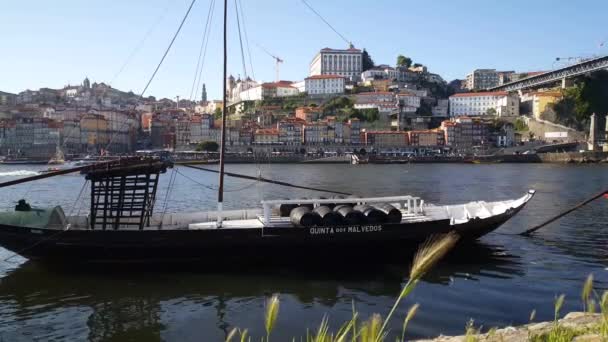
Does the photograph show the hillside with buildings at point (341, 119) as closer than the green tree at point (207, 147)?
No

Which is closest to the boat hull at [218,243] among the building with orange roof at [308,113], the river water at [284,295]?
the river water at [284,295]

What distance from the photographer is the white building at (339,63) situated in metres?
164

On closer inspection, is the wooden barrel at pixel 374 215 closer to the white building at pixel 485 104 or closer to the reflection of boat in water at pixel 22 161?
the reflection of boat in water at pixel 22 161

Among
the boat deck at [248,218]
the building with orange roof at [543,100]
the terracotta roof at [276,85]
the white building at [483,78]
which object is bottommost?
the boat deck at [248,218]

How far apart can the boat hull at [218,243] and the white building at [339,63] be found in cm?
15298

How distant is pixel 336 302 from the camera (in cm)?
1098

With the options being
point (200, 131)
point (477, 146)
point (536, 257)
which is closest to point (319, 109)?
point (200, 131)

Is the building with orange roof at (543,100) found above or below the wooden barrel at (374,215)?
above

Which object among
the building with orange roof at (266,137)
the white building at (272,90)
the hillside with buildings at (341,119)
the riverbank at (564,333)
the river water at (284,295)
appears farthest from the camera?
the white building at (272,90)

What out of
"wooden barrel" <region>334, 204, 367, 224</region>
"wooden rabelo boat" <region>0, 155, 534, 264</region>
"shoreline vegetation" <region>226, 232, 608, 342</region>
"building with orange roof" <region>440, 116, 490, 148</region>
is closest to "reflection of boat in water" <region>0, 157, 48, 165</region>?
"building with orange roof" <region>440, 116, 490, 148</region>

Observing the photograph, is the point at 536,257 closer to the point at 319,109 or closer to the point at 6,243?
the point at 6,243

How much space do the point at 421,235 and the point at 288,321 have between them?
546 centimetres

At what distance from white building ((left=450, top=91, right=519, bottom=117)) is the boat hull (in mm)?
135006

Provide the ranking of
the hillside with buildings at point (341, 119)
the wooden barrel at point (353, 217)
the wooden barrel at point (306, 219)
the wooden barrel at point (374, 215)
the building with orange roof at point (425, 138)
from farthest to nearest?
the building with orange roof at point (425, 138) → the hillside with buildings at point (341, 119) → the wooden barrel at point (374, 215) → the wooden barrel at point (353, 217) → the wooden barrel at point (306, 219)
